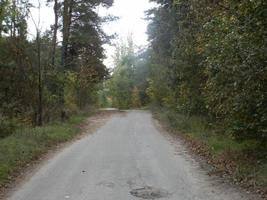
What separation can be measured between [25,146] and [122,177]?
541cm

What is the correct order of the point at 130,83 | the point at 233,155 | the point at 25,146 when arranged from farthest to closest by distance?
the point at 130,83 → the point at 25,146 → the point at 233,155

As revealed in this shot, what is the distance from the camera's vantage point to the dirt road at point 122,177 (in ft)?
32.4

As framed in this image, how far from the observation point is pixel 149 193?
394 inches

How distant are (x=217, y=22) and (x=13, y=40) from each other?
41.1 feet

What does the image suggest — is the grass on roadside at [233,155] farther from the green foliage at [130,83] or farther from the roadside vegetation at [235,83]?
the green foliage at [130,83]

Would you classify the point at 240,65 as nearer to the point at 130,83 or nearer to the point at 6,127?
the point at 6,127

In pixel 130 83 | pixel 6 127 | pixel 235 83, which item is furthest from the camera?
pixel 130 83

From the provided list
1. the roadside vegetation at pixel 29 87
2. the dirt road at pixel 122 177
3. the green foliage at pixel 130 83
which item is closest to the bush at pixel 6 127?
the roadside vegetation at pixel 29 87

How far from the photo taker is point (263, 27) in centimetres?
1062

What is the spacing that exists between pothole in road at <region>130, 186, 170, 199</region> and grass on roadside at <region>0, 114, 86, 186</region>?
3455 millimetres

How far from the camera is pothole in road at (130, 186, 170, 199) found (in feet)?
31.8

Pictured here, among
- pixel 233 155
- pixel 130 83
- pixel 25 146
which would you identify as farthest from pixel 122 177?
pixel 130 83

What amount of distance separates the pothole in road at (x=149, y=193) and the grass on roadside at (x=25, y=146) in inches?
136

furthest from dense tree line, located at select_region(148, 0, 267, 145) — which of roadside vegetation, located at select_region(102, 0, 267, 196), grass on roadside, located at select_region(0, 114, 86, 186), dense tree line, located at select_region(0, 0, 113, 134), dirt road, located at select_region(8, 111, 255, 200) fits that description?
dense tree line, located at select_region(0, 0, 113, 134)
